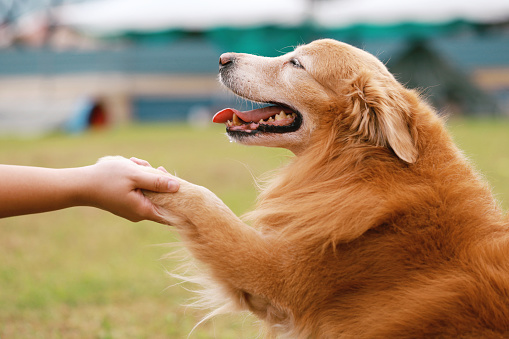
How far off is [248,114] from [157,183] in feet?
3.24

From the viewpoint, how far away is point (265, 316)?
269cm

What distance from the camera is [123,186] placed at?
2.71 meters

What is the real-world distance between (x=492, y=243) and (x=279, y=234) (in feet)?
3.20

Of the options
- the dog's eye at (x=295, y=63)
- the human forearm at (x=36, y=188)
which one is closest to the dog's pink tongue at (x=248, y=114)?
the dog's eye at (x=295, y=63)

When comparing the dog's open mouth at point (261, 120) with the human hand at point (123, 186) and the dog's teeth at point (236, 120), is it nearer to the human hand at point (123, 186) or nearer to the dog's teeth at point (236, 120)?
the dog's teeth at point (236, 120)

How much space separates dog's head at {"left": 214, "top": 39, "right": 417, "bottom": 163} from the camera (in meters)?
2.90

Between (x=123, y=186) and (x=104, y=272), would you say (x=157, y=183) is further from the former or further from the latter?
(x=104, y=272)

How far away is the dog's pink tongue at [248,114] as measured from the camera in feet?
11.5

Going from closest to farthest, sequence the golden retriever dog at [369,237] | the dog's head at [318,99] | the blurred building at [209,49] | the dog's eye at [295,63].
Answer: the golden retriever dog at [369,237], the dog's head at [318,99], the dog's eye at [295,63], the blurred building at [209,49]

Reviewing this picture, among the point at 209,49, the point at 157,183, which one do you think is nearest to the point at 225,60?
the point at 157,183

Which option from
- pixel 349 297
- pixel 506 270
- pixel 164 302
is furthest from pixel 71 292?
pixel 506 270

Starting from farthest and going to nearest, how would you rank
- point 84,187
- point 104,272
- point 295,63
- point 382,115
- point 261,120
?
point 104,272 → point 295,63 → point 261,120 → point 382,115 → point 84,187

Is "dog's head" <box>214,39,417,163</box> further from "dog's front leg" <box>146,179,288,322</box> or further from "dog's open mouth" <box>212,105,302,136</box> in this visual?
"dog's front leg" <box>146,179,288,322</box>

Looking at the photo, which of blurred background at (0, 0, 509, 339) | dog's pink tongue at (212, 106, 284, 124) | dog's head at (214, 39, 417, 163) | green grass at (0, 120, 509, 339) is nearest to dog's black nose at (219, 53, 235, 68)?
dog's head at (214, 39, 417, 163)
